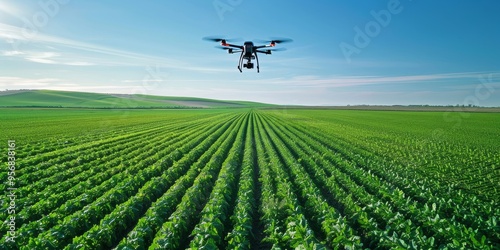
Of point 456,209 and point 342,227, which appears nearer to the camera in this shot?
point 342,227

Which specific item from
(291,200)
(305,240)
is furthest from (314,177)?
(305,240)

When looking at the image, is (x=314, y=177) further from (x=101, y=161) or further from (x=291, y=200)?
(x=101, y=161)

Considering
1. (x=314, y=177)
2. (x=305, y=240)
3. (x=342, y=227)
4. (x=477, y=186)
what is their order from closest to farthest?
(x=305, y=240)
(x=342, y=227)
(x=477, y=186)
(x=314, y=177)

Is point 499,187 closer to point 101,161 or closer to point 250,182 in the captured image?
point 250,182

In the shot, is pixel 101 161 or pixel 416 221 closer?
pixel 416 221

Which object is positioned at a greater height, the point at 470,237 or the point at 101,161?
the point at 470,237

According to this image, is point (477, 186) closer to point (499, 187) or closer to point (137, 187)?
point (499, 187)

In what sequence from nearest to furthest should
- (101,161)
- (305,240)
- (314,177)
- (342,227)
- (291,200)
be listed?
(305,240)
(342,227)
(291,200)
(314,177)
(101,161)

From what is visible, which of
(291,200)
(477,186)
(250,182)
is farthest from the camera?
(477,186)

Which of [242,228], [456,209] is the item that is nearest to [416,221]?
[456,209]
